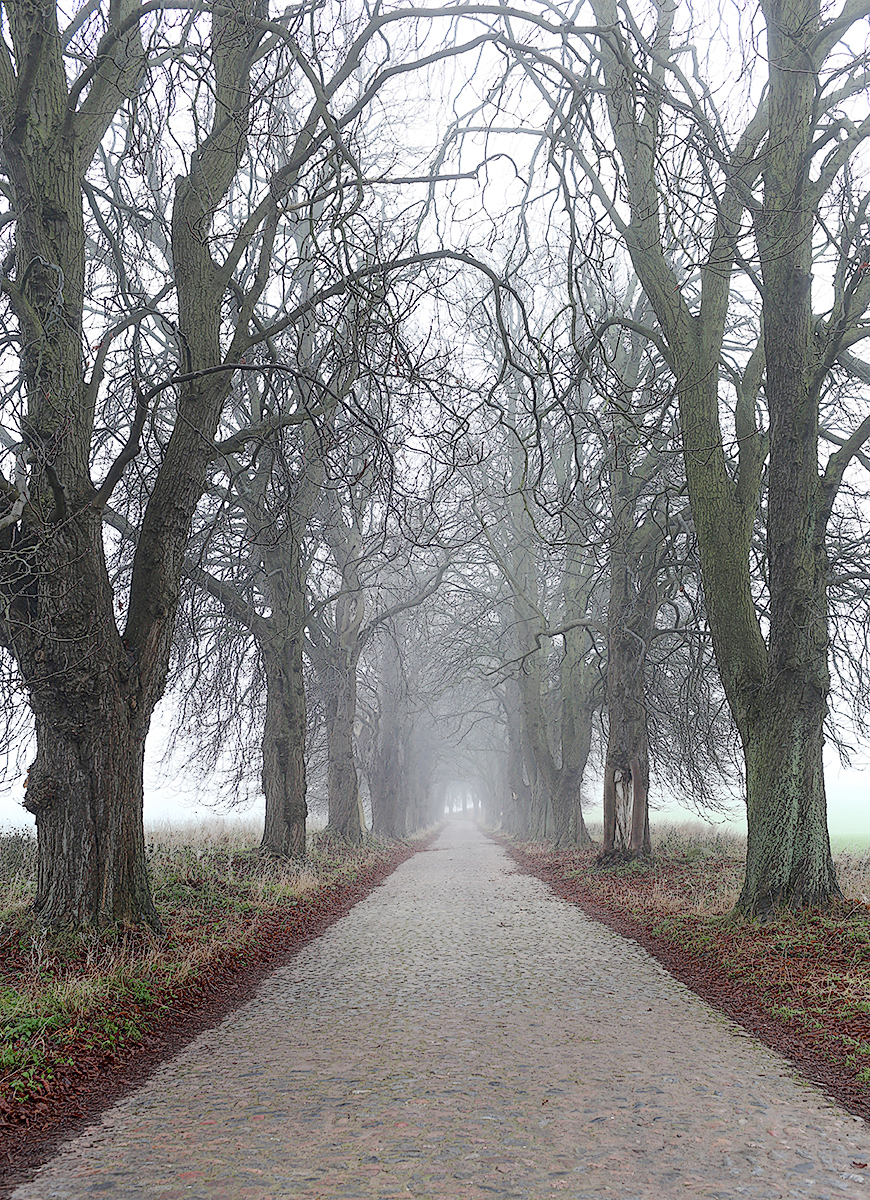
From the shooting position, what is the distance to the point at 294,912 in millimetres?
9688

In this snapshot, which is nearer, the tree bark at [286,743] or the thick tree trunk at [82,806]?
the thick tree trunk at [82,806]

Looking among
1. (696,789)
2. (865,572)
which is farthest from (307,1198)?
(696,789)

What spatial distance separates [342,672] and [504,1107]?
1389cm

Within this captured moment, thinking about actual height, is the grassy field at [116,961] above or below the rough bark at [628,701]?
below

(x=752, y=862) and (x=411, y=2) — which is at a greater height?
(x=411, y=2)

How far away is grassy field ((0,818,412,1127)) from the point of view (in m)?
4.43

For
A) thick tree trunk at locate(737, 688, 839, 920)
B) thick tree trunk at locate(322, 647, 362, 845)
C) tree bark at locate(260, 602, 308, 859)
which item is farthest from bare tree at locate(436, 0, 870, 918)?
thick tree trunk at locate(322, 647, 362, 845)

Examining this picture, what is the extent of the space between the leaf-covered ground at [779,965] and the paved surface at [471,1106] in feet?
0.80

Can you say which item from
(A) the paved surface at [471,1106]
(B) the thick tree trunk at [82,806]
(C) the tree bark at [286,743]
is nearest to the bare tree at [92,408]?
(B) the thick tree trunk at [82,806]

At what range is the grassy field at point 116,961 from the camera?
4.43 meters

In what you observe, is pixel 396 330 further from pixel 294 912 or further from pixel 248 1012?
pixel 294 912

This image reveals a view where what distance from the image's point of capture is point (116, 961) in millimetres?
5926

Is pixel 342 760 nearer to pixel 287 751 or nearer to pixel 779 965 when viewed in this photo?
pixel 287 751

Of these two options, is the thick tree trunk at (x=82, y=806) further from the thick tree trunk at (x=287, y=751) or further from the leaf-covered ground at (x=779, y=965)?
the thick tree trunk at (x=287, y=751)
